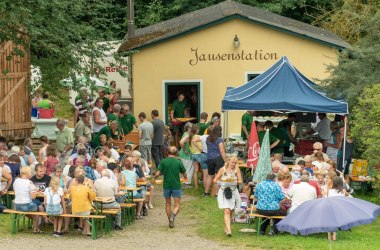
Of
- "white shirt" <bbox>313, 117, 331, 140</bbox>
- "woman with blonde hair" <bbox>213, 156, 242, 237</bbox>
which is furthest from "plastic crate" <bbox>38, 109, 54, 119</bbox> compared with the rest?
"woman with blonde hair" <bbox>213, 156, 242, 237</bbox>

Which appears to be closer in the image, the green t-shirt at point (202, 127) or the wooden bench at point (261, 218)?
the wooden bench at point (261, 218)

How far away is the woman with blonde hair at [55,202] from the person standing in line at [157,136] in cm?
705

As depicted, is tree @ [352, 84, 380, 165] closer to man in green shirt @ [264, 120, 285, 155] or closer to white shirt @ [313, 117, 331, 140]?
man in green shirt @ [264, 120, 285, 155]

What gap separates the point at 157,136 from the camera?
27469 mm

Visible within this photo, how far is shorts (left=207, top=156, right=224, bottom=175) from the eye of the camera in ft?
81.7

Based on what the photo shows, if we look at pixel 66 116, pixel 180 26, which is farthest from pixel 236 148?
pixel 66 116

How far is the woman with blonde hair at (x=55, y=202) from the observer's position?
20406mm

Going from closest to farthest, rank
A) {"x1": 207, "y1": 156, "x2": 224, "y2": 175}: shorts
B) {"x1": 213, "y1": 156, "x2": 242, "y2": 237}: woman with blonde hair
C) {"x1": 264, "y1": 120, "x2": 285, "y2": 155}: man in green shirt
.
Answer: {"x1": 213, "y1": 156, "x2": 242, "y2": 237}: woman with blonde hair
{"x1": 207, "y1": 156, "x2": 224, "y2": 175}: shorts
{"x1": 264, "y1": 120, "x2": 285, "y2": 155}: man in green shirt

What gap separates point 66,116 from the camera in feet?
129

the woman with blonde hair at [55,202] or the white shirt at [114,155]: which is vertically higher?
the white shirt at [114,155]

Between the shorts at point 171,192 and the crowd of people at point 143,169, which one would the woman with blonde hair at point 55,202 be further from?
the shorts at point 171,192

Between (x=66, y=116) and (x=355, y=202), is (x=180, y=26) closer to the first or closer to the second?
(x=66, y=116)

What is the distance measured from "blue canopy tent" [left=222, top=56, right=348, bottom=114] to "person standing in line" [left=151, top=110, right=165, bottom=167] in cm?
230

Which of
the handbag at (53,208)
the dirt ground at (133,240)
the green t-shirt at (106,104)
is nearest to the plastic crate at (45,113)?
the green t-shirt at (106,104)
